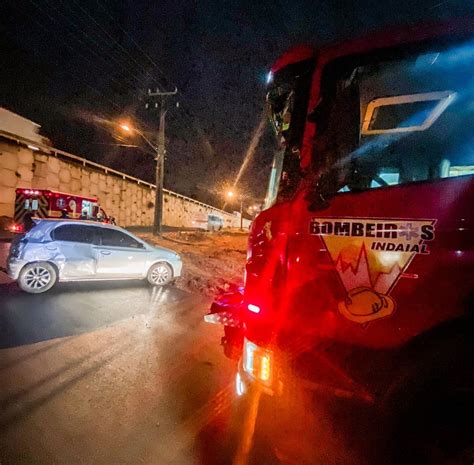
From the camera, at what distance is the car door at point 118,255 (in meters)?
7.98

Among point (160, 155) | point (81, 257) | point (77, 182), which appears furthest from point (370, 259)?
point (77, 182)

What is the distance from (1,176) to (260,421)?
941 inches

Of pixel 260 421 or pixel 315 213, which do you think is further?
pixel 260 421

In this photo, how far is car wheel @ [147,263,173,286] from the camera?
28.4 feet

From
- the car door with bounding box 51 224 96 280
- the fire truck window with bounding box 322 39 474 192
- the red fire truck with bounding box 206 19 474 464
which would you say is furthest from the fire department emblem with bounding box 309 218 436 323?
the car door with bounding box 51 224 96 280

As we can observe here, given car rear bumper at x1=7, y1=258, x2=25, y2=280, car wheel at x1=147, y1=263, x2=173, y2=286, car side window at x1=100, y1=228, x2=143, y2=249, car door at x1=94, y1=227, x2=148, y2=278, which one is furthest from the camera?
car wheel at x1=147, y1=263, x2=173, y2=286

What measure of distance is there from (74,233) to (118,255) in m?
1.11

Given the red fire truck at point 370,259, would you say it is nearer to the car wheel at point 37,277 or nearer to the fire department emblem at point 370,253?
the fire department emblem at point 370,253

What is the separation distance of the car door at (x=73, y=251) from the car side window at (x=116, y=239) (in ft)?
0.87

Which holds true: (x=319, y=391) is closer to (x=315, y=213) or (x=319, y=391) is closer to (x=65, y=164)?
(x=315, y=213)

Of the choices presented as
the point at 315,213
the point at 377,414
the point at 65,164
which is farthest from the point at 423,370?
the point at 65,164

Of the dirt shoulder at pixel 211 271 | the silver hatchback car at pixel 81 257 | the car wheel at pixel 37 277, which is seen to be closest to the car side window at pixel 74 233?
the silver hatchback car at pixel 81 257

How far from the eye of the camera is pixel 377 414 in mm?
1854

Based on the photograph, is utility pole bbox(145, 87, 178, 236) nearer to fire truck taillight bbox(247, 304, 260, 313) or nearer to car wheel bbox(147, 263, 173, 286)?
car wheel bbox(147, 263, 173, 286)
